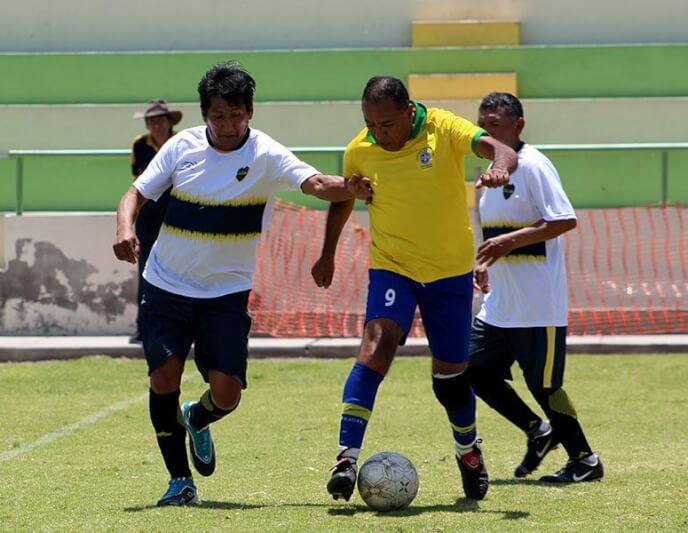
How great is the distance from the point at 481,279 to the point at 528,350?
1.60 feet

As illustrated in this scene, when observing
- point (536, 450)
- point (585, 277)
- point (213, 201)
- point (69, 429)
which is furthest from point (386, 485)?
point (585, 277)

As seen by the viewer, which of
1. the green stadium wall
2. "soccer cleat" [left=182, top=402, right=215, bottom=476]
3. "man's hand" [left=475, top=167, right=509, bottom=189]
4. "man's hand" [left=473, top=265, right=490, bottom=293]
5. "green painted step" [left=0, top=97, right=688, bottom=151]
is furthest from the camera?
"green painted step" [left=0, top=97, right=688, bottom=151]

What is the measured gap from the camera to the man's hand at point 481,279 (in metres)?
7.62

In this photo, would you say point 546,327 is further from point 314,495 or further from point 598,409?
point 598,409

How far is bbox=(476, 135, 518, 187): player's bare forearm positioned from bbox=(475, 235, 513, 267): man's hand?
609 millimetres

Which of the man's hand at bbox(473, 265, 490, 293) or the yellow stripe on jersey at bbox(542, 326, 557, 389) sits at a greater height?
the man's hand at bbox(473, 265, 490, 293)

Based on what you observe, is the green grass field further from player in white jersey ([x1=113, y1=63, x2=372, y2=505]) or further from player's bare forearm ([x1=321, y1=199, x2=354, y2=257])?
player's bare forearm ([x1=321, y1=199, x2=354, y2=257])

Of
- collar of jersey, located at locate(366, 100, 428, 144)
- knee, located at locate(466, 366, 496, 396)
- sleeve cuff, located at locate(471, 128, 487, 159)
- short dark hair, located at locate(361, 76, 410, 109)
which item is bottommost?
knee, located at locate(466, 366, 496, 396)

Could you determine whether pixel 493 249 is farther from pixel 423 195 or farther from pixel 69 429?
pixel 69 429

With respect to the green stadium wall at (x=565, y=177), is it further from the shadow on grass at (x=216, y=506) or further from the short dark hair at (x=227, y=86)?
the shadow on grass at (x=216, y=506)

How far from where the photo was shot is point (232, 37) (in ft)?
70.6

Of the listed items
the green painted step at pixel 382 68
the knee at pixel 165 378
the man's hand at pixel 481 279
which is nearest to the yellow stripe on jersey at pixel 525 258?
the man's hand at pixel 481 279

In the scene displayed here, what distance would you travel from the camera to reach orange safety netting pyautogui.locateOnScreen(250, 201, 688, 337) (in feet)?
50.4

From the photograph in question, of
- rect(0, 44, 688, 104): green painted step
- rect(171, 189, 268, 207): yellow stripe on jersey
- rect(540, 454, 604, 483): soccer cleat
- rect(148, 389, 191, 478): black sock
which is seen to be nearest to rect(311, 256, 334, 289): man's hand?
rect(171, 189, 268, 207): yellow stripe on jersey
